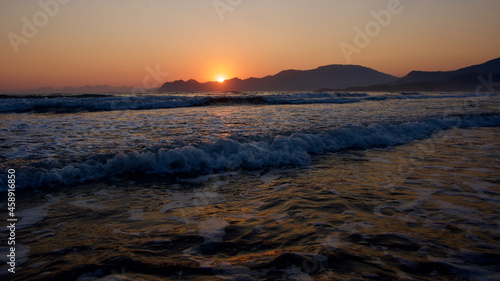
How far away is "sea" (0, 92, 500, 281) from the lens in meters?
2.89

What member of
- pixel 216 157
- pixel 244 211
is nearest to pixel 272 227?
pixel 244 211

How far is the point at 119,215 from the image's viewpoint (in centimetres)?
414

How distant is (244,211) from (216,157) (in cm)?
314

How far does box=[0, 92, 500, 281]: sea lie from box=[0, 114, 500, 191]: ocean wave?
0.11 feet

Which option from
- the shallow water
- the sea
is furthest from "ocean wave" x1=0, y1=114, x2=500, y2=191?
the shallow water

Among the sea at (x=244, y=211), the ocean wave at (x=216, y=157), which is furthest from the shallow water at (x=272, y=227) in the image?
the ocean wave at (x=216, y=157)

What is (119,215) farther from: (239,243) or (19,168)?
(19,168)

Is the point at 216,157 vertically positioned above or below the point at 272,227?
above

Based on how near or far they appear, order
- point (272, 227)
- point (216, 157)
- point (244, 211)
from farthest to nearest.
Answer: point (216, 157), point (244, 211), point (272, 227)

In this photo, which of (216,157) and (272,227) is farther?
(216,157)

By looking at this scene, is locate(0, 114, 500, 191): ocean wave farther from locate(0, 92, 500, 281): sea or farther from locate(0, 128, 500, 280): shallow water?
locate(0, 128, 500, 280): shallow water

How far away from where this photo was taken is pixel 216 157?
727cm

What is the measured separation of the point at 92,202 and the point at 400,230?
185 inches

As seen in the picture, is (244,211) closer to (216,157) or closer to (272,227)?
(272,227)
